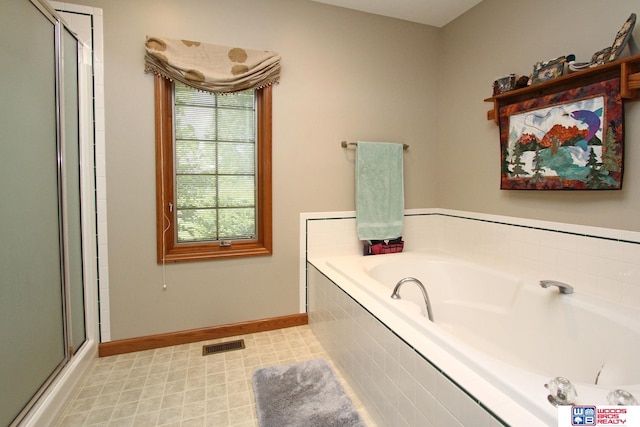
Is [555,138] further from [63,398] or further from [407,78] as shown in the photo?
[63,398]

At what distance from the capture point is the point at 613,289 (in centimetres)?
166

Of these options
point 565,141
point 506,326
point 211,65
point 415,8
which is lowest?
point 506,326

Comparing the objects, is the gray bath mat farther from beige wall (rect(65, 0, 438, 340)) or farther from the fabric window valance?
the fabric window valance

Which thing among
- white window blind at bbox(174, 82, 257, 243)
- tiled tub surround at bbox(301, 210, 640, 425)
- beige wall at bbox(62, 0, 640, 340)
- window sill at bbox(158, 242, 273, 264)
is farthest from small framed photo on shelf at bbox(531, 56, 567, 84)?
window sill at bbox(158, 242, 273, 264)

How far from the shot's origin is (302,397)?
169 cm

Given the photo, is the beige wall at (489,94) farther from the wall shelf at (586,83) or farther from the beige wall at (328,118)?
the wall shelf at (586,83)

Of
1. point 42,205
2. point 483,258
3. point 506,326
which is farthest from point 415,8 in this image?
point 42,205

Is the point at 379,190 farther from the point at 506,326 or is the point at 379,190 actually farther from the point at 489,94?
the point at 506,326

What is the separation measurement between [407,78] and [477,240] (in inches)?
57.6

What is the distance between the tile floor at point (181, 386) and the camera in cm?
157

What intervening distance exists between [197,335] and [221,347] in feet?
0.68

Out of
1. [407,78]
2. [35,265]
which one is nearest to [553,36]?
[407,78]

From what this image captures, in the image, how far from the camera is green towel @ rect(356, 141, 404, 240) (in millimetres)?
2604

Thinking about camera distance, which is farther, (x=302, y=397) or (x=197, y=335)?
(x=197, y=335)
